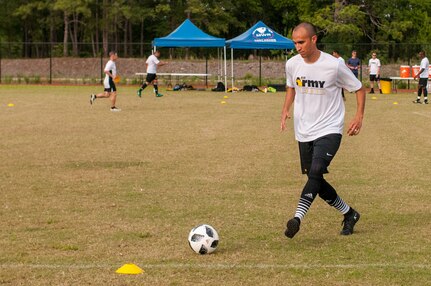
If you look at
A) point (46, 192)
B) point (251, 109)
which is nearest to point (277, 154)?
point (46, 192)

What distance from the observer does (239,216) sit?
8.85 meters

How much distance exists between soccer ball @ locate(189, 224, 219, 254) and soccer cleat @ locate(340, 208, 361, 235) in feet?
4.73

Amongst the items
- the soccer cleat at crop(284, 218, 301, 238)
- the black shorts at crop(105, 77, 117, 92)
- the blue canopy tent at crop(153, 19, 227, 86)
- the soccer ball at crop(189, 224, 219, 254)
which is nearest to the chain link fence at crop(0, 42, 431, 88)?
the blue canopy tent at crop(153, 19, 227, 86)

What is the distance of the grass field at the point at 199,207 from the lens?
6527 millimetres

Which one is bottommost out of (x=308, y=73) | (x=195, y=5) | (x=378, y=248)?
(x=378, y=248)

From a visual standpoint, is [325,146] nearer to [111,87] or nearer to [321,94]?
[321,94]

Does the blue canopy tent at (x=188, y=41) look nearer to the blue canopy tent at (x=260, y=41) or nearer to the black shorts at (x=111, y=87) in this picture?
the blue canopy tent at (x=260, y=41)

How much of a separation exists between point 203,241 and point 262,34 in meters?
33.5

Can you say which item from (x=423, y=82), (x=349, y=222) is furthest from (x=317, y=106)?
(x=423, y=82)

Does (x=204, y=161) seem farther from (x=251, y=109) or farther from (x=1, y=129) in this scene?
(x=251, y=109)

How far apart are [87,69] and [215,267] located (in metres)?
58.8

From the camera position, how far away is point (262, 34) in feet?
131

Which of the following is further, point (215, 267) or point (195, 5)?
point (195, 5)

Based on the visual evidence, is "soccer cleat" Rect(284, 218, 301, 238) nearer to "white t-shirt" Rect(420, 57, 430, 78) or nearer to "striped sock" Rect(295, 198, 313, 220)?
"striped sock" Rect(295, 198, 313, 220)
